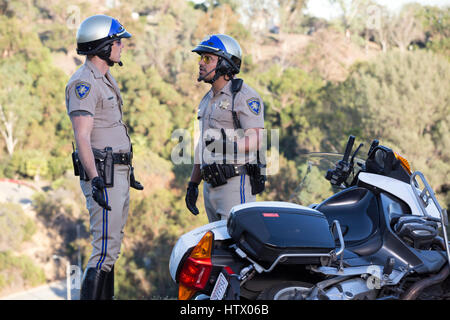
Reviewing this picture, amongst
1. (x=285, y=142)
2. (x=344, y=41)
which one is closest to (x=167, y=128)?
(x=285, y=142)

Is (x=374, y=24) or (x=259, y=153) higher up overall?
(x=374, y=24)

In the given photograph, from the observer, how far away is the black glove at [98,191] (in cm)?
294

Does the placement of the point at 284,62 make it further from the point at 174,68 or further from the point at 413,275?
the point at 413,275

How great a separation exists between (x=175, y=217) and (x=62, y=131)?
1652 cm

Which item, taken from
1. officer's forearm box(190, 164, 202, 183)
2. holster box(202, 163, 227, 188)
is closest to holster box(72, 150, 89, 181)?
holster box(202, 163, 227, 188)

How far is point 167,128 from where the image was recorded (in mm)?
37094

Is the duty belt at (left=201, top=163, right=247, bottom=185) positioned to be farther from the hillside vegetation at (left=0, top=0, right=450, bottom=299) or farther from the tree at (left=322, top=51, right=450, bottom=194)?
the tree at (left=322, top=51, right=450, bottom=194)

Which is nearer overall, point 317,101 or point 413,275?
point 413,275

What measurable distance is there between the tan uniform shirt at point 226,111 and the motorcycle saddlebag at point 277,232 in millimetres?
1050

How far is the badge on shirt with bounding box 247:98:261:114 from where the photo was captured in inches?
136

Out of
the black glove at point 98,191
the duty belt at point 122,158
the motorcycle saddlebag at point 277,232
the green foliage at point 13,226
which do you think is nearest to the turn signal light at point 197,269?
the motorcycle saddlebag at point 277,232

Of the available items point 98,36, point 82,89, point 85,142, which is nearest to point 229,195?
point 85,142

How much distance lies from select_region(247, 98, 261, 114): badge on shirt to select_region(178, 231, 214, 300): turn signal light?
1.21m

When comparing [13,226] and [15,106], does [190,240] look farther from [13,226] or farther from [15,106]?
[15,106]
